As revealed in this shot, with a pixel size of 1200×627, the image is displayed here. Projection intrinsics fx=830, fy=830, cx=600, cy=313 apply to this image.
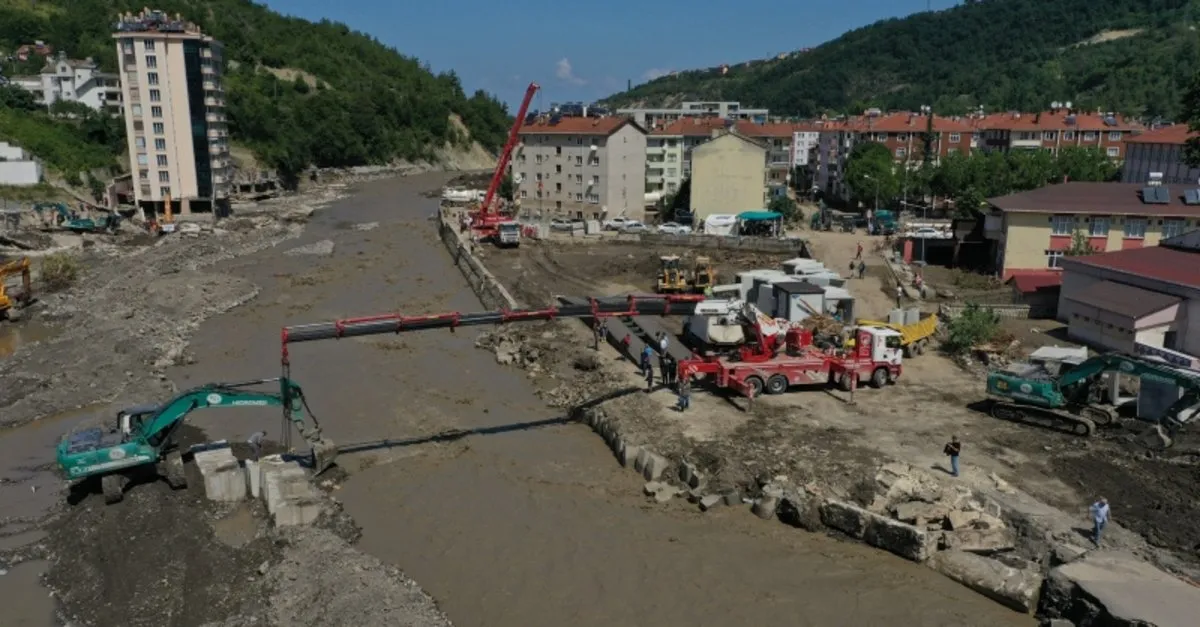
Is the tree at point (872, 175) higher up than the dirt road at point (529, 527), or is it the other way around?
the tree at point (872, 175)

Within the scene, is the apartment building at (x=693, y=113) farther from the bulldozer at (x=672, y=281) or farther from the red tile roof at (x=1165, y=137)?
the bulldozer at (x=672, y=281)

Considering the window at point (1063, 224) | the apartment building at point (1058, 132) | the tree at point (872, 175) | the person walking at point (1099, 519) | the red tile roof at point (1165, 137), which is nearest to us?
the person walking at point (1099, 519)

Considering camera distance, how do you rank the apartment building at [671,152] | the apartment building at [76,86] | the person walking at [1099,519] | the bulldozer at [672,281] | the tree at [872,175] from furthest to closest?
1. the apartment building at [76,86]
2. the apartment building at [671,152]
3. the tree at [872,175]
4. the bulldozer at [672,281]
5. the person walking at [1099,519]

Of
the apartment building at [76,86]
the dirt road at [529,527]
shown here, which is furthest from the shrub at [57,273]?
the apartment building at [76,86]

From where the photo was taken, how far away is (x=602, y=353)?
28969mm

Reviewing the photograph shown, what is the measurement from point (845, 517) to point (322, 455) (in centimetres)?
1196

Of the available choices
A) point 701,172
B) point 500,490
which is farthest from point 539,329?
point 701,172

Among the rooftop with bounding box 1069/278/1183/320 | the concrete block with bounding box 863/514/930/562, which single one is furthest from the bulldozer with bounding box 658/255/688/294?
the concrete block with bounding box 863/514/930/562

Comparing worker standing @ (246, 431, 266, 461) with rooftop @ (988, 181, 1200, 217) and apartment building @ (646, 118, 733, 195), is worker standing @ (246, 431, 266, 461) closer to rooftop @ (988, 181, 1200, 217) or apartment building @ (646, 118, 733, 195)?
rooftop @ (988, 181, 1200, 217)

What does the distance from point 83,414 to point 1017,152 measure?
190ft

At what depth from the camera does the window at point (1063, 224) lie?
3719cm

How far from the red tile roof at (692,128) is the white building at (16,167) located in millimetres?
48145

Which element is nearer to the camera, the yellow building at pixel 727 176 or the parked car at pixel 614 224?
the parked car at pixel 614 224

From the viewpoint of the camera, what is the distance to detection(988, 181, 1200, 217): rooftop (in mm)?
36625
